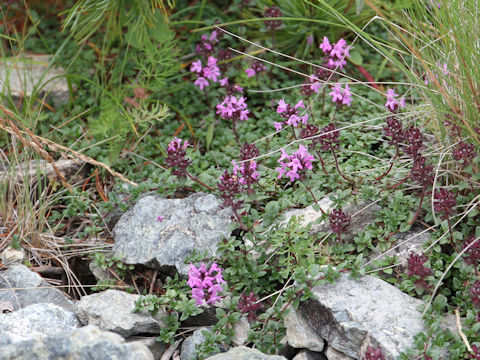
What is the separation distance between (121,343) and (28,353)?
12.8 inches

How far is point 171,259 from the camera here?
3123 mm

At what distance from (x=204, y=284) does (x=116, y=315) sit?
441mm

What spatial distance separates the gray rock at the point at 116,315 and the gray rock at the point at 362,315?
28.0 inches

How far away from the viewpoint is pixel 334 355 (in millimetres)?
2643

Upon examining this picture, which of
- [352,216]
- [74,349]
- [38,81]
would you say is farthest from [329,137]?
[38,81]

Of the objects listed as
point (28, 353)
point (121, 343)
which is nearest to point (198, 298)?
point (121, 343)

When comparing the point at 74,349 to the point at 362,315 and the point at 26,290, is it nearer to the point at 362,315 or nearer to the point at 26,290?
the point at 26,290

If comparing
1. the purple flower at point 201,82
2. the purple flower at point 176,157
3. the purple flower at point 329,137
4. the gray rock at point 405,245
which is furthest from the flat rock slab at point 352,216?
the purple flower at point 201,82

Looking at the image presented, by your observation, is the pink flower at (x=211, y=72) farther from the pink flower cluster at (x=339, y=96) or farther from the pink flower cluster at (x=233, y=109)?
the pink flower cluster at (x=339, y=96)

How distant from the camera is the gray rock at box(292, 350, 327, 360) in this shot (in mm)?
2646

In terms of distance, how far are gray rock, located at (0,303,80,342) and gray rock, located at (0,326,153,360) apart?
516 mm

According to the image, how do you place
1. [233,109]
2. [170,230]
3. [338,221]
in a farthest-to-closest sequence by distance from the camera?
[233,109] → [170,230] → [338,221]

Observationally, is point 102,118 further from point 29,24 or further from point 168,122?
point 29,24

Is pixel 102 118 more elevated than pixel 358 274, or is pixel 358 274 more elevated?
pixel 102 118
